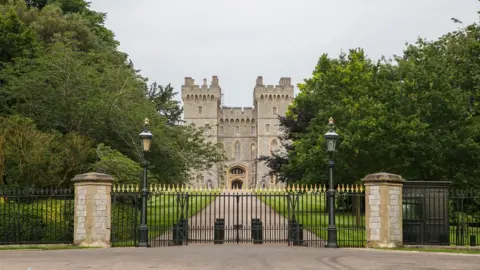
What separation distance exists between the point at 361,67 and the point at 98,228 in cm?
1814

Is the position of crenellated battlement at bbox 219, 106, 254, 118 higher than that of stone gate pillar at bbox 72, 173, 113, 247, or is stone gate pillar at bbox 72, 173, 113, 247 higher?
crenellated battlement at bbox 219, 106, 254, 118

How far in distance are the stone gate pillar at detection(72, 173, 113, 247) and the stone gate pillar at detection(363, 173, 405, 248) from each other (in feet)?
24.5

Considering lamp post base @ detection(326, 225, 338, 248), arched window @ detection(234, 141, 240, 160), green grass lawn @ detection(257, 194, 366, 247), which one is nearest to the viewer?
lamp post base @ detection(326, 225, 338, 248)

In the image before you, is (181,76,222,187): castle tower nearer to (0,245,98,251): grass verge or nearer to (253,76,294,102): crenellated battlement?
(253,76,294,102): crenellated battlement

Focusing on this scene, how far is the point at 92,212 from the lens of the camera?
1802 cm

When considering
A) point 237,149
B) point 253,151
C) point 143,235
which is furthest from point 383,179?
point 237,149

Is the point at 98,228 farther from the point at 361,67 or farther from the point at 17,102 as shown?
the point at 361,67

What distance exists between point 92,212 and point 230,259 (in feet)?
18.4

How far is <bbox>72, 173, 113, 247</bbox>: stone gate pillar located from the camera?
17922mm

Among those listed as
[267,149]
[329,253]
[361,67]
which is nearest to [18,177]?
[329,253]

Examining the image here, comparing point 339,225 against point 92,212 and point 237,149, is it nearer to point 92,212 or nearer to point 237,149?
point 92,212

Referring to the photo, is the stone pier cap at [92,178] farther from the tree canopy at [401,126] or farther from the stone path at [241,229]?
the tree canopy at [401,126]

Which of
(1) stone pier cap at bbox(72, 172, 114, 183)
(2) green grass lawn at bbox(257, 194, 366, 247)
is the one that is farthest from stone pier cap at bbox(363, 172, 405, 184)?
(1) stone pier cap at bbox(72, 172, 114, 183)

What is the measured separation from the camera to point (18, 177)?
2281cm
